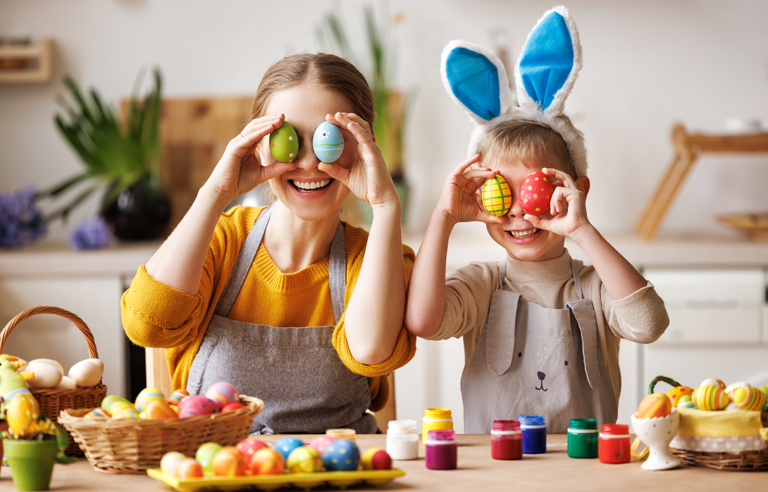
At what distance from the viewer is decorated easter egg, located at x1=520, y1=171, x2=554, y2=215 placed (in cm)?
119

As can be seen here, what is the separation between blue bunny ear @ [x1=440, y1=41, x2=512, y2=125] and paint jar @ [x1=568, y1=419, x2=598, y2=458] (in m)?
0.55

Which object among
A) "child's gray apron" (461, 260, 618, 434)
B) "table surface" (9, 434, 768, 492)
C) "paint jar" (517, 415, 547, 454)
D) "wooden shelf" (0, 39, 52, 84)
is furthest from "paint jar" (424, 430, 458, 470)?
"wooden shelf" (0, 39, 52, 84)

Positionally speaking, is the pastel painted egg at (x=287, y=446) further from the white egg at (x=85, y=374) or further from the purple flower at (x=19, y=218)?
the purple flower at (x=19, y=218)

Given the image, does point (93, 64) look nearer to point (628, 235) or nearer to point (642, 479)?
point (628, 235)

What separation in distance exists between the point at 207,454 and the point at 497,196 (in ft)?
1.95

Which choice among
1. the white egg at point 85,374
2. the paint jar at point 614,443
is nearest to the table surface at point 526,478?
the paint jar at point 614,443

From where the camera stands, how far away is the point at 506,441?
3.13 ft

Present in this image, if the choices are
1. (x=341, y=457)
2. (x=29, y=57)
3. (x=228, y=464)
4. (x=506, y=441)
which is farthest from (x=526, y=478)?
(x=29, y=57)

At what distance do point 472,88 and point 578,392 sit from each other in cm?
50

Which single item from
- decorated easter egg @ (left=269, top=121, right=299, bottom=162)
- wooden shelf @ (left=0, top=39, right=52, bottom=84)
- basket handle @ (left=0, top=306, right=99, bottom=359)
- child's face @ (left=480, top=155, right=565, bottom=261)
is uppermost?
wooden shelf @ (left=0, top=39, right=52, bottom=84)

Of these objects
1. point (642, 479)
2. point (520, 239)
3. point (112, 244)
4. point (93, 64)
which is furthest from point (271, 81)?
point (93, 64)

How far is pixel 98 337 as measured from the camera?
8.05 ft

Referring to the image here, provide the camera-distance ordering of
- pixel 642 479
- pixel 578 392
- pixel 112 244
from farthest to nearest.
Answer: pixel 112 244
pixel 578 392
pixel 642 479

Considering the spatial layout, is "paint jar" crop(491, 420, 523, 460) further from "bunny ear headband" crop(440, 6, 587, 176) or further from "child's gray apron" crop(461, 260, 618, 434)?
"bunny ear headband" crop(440, 6, 587, 176)
